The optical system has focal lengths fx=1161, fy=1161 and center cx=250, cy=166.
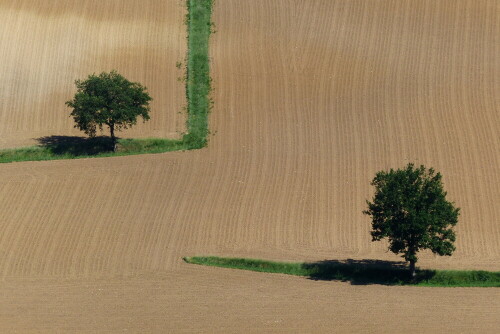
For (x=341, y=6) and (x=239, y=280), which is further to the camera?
(x=341, y=6)

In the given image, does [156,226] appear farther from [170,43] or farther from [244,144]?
[170,43]

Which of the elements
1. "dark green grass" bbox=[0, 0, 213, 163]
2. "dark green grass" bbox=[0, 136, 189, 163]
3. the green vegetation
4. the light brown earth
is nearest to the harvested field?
the light brown earth

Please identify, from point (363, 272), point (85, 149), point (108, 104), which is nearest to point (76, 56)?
point (85, 149)

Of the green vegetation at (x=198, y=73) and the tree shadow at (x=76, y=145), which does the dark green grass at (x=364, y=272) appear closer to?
the green vegetation at (x=198, y=73)

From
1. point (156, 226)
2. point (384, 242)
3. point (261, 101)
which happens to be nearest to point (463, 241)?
point (384, 242)

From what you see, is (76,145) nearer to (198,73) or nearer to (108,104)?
(108,104)

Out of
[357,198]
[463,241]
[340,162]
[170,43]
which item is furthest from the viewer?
[170,43]

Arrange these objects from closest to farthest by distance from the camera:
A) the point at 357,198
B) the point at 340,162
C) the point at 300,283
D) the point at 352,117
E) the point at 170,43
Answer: the point at 300,283
the point at 357,198
the point at 340,162
the point at 352,117
the point at 170,43
